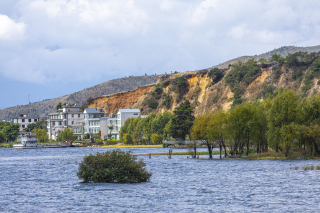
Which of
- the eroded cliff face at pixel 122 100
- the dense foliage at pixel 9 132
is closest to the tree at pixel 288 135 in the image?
the eroded cliff face at pixel 122 100

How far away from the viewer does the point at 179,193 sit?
3638 cm

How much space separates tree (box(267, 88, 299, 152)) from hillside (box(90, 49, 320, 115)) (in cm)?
5761

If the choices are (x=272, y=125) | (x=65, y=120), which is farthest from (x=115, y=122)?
(x=272, y=125)

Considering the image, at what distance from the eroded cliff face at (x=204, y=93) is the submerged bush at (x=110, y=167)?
89772 millimetres

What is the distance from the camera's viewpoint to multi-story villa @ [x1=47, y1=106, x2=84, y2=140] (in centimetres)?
17748

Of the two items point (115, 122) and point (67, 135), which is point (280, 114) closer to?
point (115, 122)

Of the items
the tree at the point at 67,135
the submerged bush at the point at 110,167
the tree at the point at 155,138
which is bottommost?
the submerged bush at the point at 110,167

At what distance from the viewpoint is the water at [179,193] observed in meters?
30.2

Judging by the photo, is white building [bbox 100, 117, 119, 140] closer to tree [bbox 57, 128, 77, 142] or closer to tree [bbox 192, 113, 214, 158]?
tree [bbox 57, 128, 77, 142]

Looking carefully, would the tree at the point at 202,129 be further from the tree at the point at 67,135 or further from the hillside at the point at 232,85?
the tree at the point at 67,135

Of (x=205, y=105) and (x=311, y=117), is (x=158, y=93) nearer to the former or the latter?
(x=205, y=105)

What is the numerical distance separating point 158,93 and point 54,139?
1998 inches

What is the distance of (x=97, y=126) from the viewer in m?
161

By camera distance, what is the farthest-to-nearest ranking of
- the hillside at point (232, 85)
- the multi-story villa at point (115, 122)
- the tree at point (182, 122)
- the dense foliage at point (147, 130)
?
the multi-story villa at point (115, 122) < the hillside at point (232, 85) < the dense foliage at point (147, 130) < the tree at point (182, 122)
